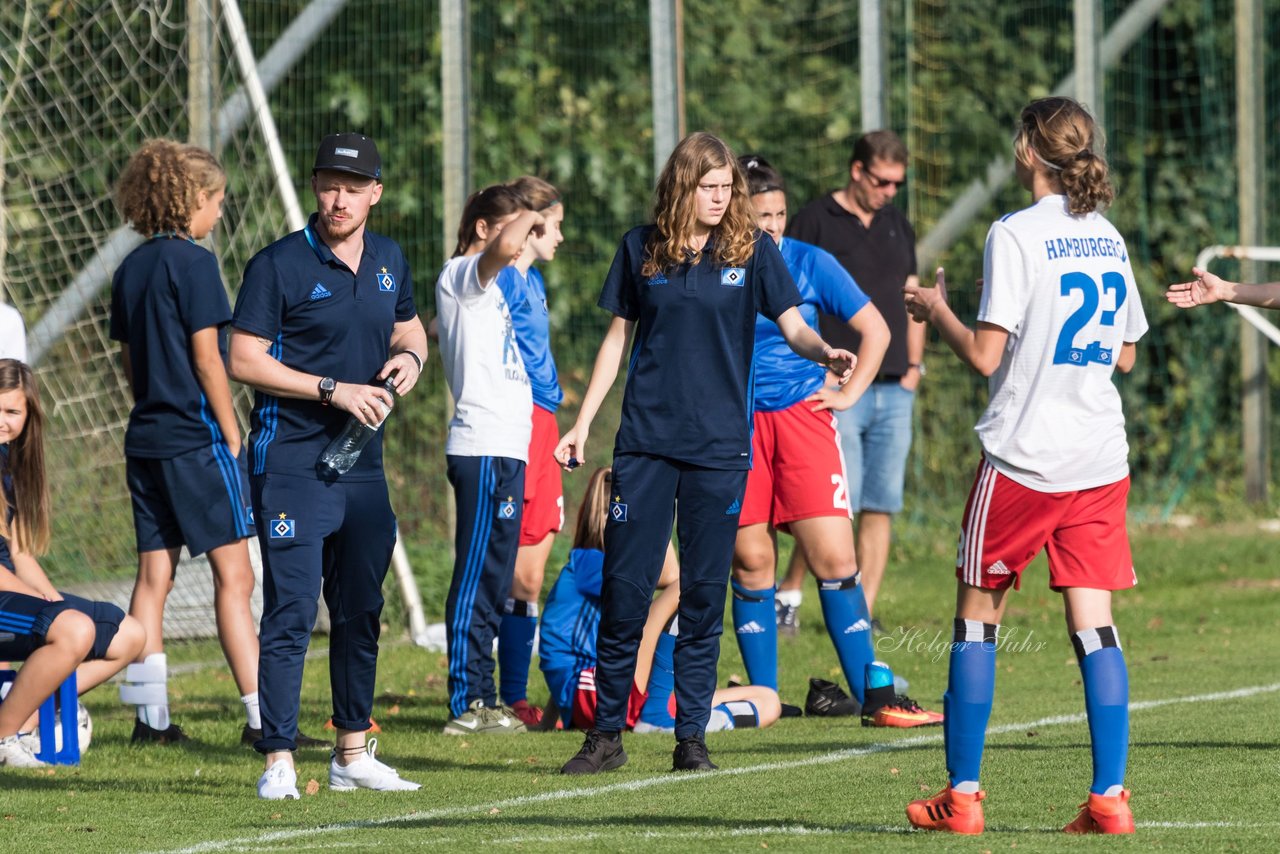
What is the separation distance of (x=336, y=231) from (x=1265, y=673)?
16.3 feet

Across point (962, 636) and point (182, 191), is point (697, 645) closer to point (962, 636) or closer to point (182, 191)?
point (962, 636)

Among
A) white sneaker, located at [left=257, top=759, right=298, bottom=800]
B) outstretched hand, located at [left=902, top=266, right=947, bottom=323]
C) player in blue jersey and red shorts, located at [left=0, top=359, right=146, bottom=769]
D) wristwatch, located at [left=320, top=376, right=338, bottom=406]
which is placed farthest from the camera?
player in blue jersey and red shorts, located at [left=0, top=359, right=146, bottom=769]

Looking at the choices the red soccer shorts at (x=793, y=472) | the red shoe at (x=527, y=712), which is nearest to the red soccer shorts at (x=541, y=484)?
the red shoe at (x=527, y=712)

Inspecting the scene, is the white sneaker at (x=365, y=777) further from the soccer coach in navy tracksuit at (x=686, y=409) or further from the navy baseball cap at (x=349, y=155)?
the navy baseball cap at (x=349, y=155)

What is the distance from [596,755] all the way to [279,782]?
1089 millimetres

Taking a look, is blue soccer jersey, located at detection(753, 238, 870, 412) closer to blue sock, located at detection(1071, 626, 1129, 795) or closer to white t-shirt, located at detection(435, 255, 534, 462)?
white t-shirt, located at detection(435, 255, 534, 462)

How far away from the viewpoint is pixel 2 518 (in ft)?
23.2

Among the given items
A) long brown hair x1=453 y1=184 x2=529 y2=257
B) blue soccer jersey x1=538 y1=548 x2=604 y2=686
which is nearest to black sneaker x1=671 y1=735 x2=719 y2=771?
blue soccer jersey x1=538 y1=548 x2=604 y2=686

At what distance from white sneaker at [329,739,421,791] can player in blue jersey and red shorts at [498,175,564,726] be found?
1732 mm

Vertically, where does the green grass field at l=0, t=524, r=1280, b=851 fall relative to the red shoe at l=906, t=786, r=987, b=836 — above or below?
below

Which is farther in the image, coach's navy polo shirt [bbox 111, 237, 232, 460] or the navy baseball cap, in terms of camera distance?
coach's navy polo shirt [bbox 111, 237, 232, 460]

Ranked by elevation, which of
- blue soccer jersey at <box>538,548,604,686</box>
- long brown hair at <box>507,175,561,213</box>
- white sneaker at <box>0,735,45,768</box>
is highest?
long brown hair at <box>507,175,561,213</box>

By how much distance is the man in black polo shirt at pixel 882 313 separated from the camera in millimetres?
9773

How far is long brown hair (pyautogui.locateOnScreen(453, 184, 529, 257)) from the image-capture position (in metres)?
7.88
